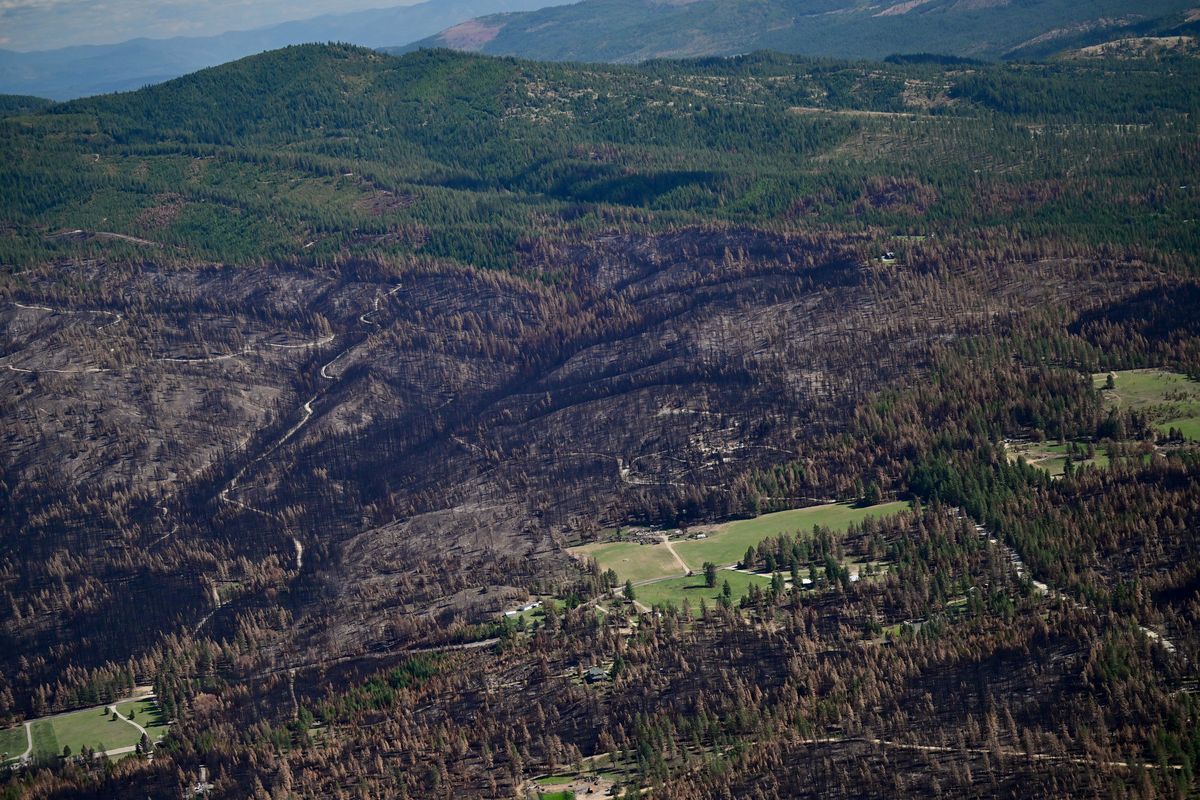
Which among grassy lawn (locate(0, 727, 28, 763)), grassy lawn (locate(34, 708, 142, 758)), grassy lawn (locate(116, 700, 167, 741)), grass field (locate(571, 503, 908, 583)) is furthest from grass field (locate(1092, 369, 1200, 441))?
grassy lawn (locate(0, 727, 28, 763))

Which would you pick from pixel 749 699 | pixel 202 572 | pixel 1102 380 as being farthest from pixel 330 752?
pixel 1102 380

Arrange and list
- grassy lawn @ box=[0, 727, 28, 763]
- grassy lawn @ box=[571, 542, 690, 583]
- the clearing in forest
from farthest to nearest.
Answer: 1. grassy lawn @ box=[571, 542, 690, 583]
2. grassy lawn @ box=[0, 727, 28, 763]
3. the clearing in forest

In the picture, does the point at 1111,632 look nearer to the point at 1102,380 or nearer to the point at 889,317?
the point at 1102,380

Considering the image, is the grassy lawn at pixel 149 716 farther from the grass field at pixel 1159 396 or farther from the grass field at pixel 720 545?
the grass field at pixel 1159 396

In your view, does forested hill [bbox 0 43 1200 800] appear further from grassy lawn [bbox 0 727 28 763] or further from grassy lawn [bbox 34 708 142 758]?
grassy lawn [bbox 34 708 142 758]

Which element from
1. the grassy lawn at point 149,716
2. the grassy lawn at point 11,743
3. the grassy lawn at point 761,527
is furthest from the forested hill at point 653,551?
the grassy lawn at point 149,716

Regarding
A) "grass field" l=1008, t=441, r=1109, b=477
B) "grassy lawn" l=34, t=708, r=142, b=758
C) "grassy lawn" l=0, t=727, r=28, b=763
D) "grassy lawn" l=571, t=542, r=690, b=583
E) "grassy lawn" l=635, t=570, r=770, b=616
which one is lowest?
"grassy lawn" l=0, t=727, r=28, b=763
